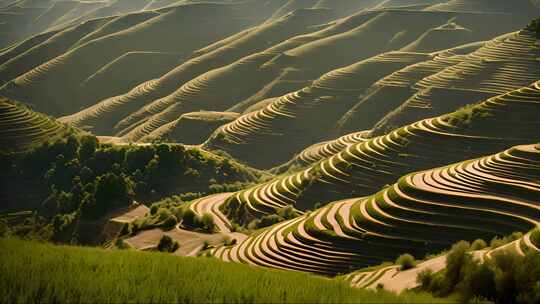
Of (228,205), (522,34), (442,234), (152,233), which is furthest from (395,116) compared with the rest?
(442,234)

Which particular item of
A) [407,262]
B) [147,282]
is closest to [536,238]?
[407,262]

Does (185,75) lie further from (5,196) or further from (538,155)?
(538,155)

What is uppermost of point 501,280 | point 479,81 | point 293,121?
point 501,280

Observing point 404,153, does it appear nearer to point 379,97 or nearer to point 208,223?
point 208,223

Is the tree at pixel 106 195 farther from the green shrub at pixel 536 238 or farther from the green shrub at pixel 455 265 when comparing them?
the green shrub at pixel 455 265

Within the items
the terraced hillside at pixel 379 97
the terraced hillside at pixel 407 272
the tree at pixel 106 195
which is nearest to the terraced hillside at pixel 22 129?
the terraced hillside at pixel 379 97

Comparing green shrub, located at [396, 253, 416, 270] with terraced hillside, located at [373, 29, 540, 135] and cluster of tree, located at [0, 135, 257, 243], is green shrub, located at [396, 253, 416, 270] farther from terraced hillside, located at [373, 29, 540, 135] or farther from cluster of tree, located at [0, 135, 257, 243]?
terraced hillside, located at [373, 29, 540, 135]

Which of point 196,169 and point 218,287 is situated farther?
point 196,169
